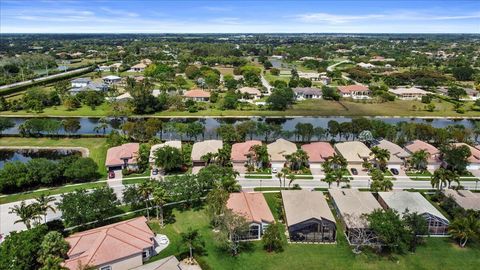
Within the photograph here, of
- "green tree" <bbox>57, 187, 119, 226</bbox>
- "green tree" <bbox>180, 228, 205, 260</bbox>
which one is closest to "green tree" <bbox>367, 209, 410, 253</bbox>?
"green tree" <bbox>180, 228, 205, 260</bbox>

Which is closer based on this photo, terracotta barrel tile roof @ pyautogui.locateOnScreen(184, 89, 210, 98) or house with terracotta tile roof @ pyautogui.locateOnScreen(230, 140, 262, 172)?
house with terracotta tile roof @ pyautogui.locateOnScreen(230, 140, 262, 172)

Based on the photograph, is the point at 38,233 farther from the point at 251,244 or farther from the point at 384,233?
the point at 384,233

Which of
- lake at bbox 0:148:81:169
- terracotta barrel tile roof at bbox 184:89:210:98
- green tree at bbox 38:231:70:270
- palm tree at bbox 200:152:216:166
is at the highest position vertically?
terracotta barrel tile roof at bbox 184:89:210:98

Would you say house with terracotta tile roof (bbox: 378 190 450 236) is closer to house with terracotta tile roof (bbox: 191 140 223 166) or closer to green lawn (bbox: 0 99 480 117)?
house with terracotta tile roof (bbox: 191 140 223 166)

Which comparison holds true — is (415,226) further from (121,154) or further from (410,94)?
(410,94)

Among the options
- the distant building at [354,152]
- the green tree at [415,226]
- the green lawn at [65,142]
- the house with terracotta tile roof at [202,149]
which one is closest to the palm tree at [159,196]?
the house with terracotta tile roof at [202,149]

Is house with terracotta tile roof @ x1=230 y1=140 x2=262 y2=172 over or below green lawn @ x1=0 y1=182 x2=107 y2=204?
over

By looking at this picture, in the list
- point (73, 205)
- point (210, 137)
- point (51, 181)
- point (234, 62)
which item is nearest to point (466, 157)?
point (210, 137)
